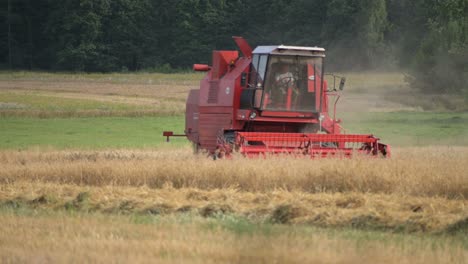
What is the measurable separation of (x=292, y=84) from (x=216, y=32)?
44.5 meters

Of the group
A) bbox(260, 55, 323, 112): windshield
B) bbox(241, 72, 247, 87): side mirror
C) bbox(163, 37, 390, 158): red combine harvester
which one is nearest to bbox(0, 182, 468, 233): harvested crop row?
bbox(163, 37, 390, 158): red combine harvester

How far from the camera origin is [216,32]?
207ft

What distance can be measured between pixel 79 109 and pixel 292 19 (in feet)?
66.0

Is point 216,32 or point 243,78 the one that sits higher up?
point 216,32

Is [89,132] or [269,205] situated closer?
[269,205]

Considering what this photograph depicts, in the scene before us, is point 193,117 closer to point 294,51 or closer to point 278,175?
point 294,51

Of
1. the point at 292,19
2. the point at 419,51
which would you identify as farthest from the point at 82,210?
the point at 292,19

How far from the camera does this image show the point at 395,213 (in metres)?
11.9

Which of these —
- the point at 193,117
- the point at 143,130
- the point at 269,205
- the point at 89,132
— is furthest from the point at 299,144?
the point at 143,130

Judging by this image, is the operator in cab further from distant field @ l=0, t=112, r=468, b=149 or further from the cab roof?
distant field @ l=0, t=112, r=468, b=149

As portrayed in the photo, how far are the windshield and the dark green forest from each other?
21627 mm

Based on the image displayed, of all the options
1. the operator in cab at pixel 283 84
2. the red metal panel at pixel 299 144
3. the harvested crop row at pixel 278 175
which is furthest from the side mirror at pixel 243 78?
the harvested crop row at pixel 278 175

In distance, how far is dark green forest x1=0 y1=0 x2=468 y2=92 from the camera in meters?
44.8

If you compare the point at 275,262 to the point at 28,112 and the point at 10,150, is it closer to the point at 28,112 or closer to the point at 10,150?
the point at 10,150
